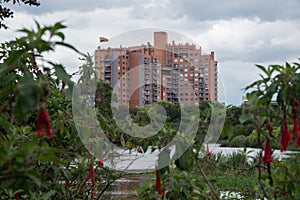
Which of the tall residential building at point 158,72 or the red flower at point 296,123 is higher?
the tall residential building at point 158,72

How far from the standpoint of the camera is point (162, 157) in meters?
1.95

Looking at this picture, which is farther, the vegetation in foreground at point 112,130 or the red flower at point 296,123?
the red flower at point 296,123

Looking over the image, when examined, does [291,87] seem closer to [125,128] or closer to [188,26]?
[125,128]

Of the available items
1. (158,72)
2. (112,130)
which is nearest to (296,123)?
(112,130)

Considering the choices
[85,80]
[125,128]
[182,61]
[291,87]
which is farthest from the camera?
[182,61]

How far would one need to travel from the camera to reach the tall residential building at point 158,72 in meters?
3.95

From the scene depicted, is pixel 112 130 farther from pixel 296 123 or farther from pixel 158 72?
pixel 158 72

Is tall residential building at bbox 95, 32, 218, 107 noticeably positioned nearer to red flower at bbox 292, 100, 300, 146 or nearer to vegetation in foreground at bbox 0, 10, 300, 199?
vegetation in foreground at bbox 0, 10, 300, 199

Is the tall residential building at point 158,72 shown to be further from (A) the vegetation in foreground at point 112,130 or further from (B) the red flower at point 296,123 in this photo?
(B) the red flower at point 296,123

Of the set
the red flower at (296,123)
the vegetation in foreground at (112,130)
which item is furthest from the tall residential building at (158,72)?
the red flower at (296,123)

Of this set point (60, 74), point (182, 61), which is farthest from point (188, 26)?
point (60, 74)

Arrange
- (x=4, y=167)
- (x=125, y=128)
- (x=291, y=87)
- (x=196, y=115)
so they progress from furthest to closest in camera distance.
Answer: (x=125, y=128)
(x=196, y=115)
(x=291, y=87)
(x=4, y=167)

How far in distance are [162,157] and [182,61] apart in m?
3.09

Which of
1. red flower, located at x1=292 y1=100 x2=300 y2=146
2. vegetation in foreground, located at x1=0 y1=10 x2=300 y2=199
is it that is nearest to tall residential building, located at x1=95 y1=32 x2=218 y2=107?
vegetation in foreground, located at x1=0 y1=10 x2=300 y2=199
